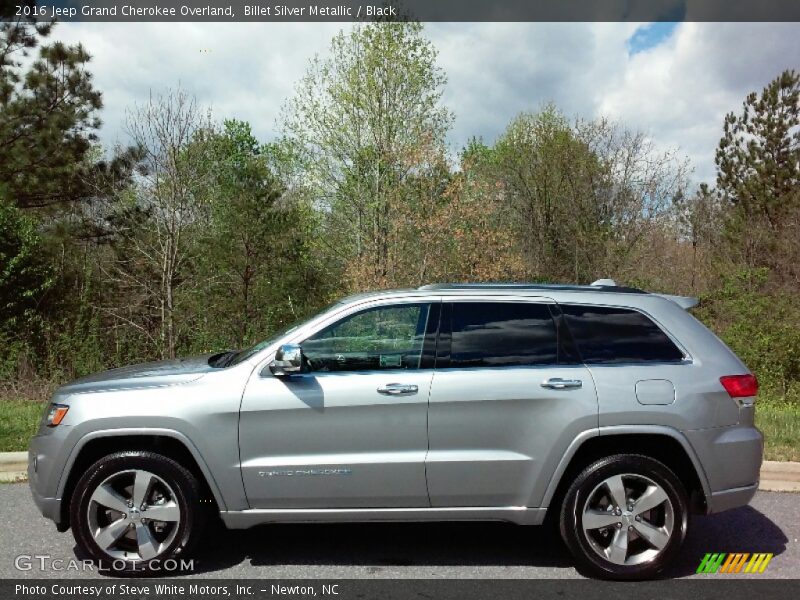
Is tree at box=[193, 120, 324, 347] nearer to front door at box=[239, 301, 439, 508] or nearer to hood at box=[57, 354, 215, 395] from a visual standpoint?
hood at box=[57, 354, 215, 395]

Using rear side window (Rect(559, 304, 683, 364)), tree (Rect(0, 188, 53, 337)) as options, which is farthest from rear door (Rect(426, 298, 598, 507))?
tree (Rect(0, 188, 53, 337))

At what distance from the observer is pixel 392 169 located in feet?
74.0

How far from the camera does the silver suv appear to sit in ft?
13.3

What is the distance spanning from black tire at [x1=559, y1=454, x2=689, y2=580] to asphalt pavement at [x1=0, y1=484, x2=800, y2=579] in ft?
0.72

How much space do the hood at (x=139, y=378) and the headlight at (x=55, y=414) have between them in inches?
3.6

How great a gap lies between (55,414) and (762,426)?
7.24 meters

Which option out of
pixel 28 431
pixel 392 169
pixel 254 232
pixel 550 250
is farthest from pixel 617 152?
pixel 28 431

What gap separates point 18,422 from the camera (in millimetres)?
7961

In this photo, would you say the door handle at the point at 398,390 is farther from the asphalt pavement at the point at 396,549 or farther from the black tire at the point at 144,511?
the black tire at the point at 144,511

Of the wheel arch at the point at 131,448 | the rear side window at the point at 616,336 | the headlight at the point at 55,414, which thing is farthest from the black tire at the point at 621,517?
the headlight at the point at 55,414

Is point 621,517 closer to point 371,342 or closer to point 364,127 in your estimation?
point 371,342

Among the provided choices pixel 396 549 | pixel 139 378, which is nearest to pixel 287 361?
pixel 139 378

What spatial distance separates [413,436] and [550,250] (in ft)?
81.9

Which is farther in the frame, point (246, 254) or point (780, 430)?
point (246, 254)
